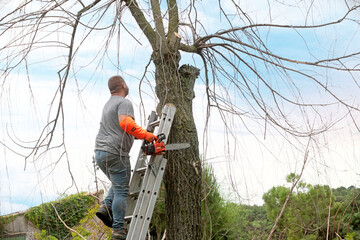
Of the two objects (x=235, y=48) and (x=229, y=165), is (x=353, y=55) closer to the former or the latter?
(x=235, y=48)

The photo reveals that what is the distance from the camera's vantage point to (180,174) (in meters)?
3.98

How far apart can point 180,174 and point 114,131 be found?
0.78 meters

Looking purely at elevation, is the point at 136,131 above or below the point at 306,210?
above

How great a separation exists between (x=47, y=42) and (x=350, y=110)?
9.21ft

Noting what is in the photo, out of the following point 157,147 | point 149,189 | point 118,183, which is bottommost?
point 149,189

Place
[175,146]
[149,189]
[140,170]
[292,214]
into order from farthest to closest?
1. [292,214]
2. [140,170]
3. [175,146]
4. [149,189]

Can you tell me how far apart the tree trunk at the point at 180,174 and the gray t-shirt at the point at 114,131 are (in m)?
0.39

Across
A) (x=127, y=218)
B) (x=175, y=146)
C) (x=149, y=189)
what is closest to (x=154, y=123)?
(x=175, y=146)

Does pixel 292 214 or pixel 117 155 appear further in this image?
pixel 292 214

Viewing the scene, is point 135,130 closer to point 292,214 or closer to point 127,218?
point 127,218

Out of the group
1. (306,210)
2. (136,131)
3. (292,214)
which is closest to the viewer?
(136,131)

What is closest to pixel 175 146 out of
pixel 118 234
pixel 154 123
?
pixel 154 123

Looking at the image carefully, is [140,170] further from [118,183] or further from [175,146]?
[175,146]

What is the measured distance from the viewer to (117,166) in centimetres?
394
